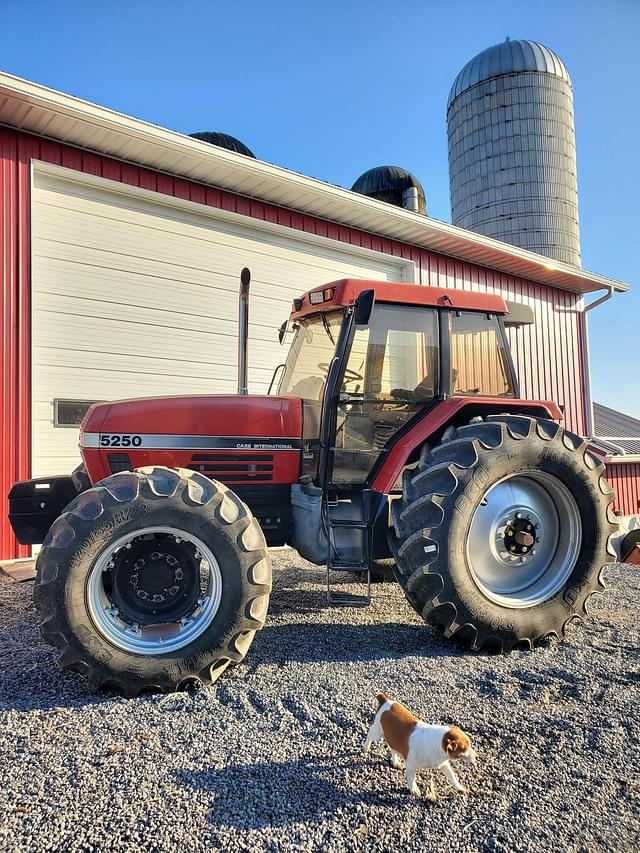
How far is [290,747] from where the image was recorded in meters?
2.17

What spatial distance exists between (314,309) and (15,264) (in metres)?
3.65

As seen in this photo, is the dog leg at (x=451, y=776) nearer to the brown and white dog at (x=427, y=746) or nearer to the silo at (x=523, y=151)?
the brown and white dog at (x=427, y=746)

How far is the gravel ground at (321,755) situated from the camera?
5.62 ft

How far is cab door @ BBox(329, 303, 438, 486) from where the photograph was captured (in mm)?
3576

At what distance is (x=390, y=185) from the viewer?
14148 millimetres

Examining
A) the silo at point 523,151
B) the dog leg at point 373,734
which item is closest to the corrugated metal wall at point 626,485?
the silo at point 523,151

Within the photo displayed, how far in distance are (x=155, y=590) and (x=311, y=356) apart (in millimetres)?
1882

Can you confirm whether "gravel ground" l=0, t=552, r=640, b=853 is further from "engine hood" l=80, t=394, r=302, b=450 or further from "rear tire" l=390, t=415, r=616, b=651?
"engine hood" l=80, t=394, r=302, b=450

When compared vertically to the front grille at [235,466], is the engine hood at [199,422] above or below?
above

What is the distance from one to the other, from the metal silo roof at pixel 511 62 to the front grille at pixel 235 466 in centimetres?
1704

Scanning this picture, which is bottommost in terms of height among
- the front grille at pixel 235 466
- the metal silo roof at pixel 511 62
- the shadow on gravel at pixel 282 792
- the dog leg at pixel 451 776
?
the shadow on gravel at pixel 282 792

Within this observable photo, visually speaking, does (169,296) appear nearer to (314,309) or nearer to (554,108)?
(314,309)

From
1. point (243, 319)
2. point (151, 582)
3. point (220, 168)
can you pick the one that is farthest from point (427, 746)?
point (220, 168)

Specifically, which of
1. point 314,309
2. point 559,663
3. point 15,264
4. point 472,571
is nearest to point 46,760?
point 472,571
